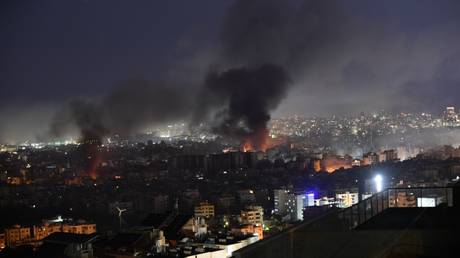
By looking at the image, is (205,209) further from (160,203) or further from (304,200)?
(304,200)

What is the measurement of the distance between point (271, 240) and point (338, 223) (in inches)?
26.3

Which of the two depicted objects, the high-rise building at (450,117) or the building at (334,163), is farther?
the high-rise building at (450,117)

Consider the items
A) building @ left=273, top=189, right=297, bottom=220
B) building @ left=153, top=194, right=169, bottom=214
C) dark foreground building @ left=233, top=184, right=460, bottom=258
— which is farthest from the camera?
building @ left=153, top=194, right=169, bottom=214

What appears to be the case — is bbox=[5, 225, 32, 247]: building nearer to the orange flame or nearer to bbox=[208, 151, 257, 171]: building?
bbox=[208, 151, 257, 171]: building

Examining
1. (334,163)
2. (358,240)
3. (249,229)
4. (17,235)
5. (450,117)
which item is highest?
(450,117)

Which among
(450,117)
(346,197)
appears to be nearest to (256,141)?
(450,117)

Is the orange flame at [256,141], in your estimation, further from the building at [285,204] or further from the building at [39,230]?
the building at [39,230]

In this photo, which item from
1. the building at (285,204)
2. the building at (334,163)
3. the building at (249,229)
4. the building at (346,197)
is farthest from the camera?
the building at (334,163)

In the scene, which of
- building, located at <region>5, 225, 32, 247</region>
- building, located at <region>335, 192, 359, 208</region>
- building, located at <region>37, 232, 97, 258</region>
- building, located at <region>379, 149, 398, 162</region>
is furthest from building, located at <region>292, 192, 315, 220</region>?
building, located at <region>379, 149, 398, 162</region>

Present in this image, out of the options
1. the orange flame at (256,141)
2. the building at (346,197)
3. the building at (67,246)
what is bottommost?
the building at (67,246)

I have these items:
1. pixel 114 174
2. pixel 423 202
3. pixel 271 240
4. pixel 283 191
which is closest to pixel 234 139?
pixel 114 174

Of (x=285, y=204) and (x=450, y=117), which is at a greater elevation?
(x=450, y=117)

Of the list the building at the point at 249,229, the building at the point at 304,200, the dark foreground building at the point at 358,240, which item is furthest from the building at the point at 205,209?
the dark foreground building at the point at 358,240

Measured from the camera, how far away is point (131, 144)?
33.8m
